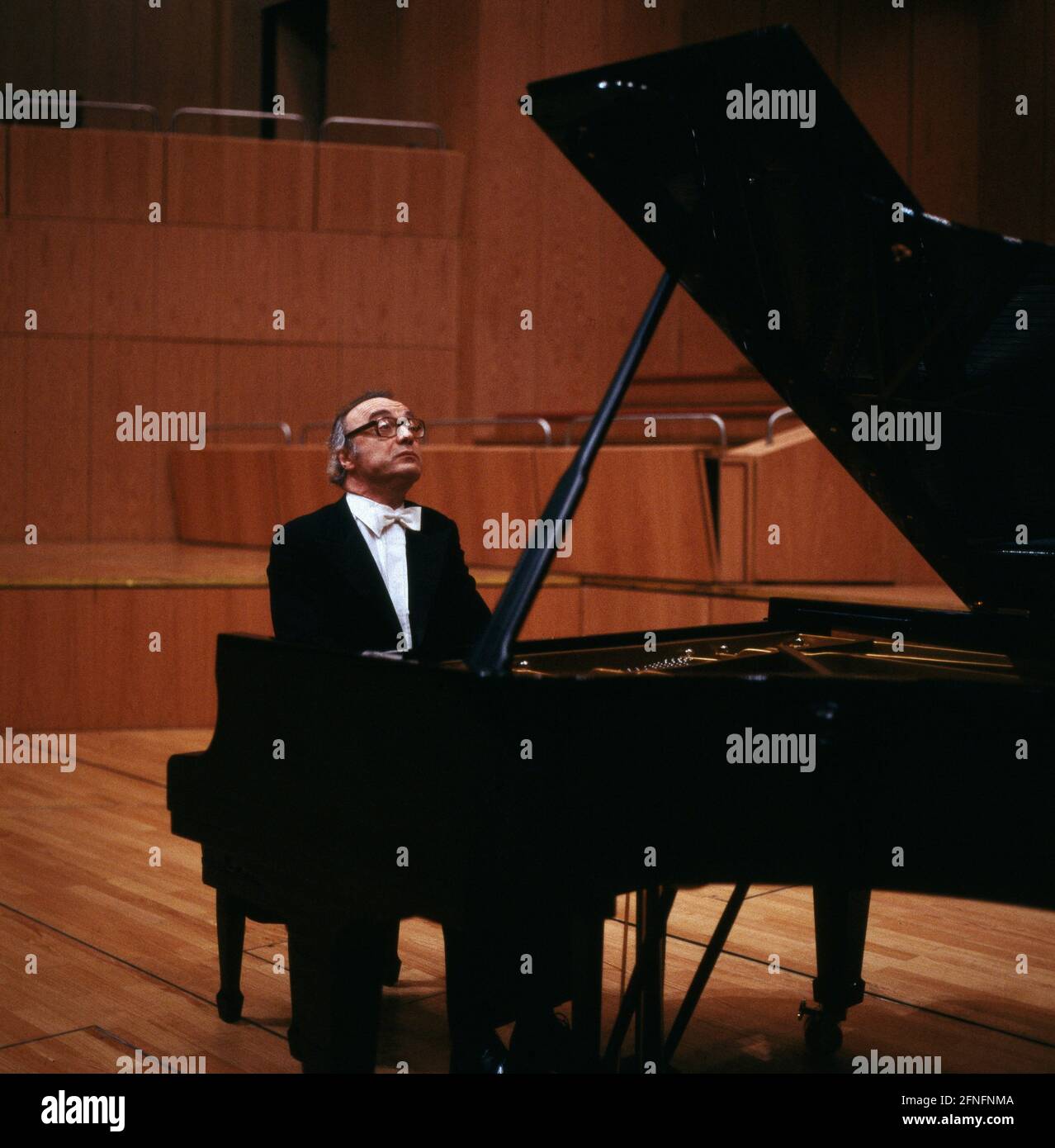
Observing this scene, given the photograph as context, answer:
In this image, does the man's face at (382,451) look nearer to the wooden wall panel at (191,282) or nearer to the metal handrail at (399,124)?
the metal handrail at (399,124)

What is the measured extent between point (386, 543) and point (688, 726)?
0.79m

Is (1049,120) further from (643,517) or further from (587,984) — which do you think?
(587,984)

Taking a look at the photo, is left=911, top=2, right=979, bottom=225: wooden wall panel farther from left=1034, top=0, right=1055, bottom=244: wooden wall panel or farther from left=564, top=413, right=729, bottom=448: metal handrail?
left=564, top=413, right=729, bottom=448: metal handrail

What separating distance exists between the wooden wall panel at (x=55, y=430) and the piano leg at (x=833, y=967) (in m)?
6.20

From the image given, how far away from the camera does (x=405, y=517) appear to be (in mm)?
2309

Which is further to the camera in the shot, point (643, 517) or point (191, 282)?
point (191, 282)

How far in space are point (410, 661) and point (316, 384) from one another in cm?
648

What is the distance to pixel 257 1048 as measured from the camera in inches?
86.0

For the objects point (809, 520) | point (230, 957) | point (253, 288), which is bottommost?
point (230, 957)

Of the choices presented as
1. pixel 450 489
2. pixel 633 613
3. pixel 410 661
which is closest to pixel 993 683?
pixel 410 661

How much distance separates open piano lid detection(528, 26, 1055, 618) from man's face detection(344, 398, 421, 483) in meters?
0.57

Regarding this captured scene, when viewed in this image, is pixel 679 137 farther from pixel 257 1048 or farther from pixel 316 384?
pixel 316 384

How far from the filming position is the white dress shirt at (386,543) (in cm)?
226

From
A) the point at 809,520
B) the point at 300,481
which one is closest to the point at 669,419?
the point at 809,520
